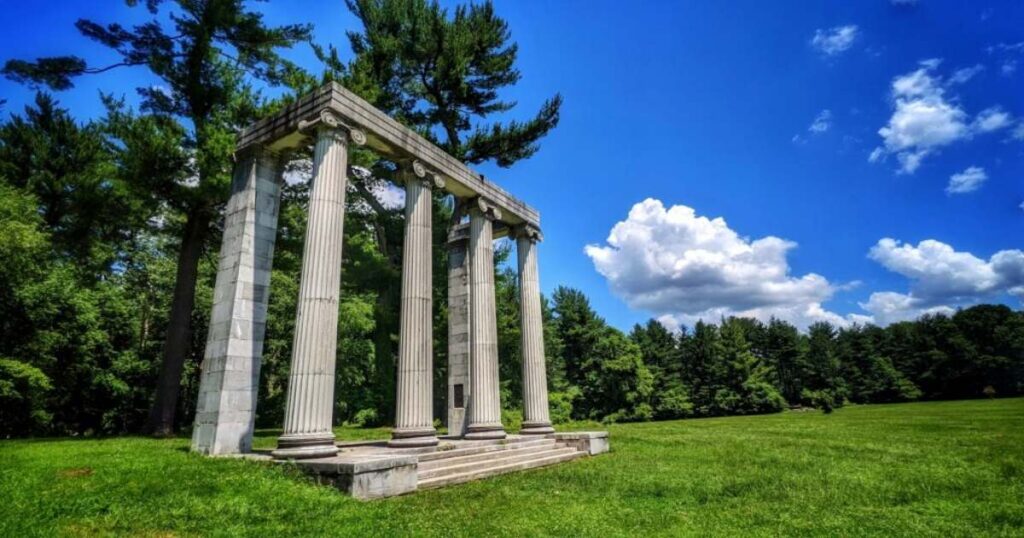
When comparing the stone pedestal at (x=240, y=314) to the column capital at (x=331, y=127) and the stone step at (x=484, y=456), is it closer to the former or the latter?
the column capital at (x=331, y=127)

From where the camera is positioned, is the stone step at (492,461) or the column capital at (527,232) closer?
the stone step at (492,461)

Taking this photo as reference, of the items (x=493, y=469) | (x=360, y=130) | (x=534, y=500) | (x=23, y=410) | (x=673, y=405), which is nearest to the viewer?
(x=534, y=500)

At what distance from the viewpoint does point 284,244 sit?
2250 centimetres

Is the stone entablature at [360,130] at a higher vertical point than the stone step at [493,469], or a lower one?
higher

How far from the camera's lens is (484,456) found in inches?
544

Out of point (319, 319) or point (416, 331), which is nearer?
point (319, 319)

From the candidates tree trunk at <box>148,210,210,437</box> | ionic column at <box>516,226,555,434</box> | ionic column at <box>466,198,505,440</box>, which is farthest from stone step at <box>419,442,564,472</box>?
tree trunk at <box>148,210,210,437</box>

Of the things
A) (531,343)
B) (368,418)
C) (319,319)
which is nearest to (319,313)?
(319,319)

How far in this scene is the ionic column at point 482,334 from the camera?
1686cm

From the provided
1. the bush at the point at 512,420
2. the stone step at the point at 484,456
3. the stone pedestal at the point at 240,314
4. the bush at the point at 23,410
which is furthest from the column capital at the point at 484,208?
the bush at the point at 23,410

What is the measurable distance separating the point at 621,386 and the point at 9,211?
51089mm

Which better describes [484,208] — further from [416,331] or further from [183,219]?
[183,219]

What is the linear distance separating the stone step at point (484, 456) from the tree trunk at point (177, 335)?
12866mm

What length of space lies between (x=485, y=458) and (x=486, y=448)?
28.9 inches
